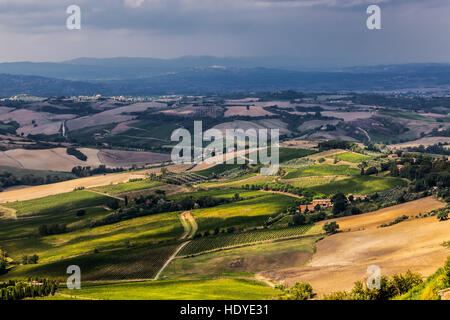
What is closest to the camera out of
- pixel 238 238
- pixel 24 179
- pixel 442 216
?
pixel 442 216

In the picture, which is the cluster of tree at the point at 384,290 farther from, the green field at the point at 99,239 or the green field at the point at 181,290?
the green field at the point at 99,239

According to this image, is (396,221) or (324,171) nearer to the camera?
(396,221)

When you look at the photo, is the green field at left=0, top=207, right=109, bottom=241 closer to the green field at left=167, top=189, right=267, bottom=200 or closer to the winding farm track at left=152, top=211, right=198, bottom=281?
the winding farm track at left=152, top=211, right=198, bottom=281

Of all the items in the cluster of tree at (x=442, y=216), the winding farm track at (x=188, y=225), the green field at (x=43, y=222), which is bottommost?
the green field at (x=43, y=222)

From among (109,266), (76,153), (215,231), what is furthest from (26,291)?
(76,153)

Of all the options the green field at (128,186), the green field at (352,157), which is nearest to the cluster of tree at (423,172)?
the green field at (352,157)

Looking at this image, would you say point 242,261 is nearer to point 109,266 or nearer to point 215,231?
point 109,266
